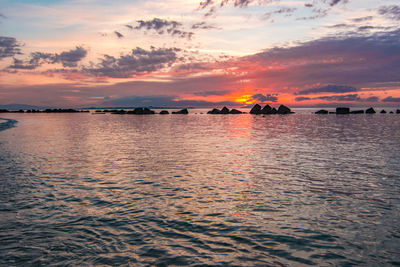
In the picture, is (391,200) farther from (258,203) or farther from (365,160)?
(365,160)

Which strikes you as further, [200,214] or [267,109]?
[267,109]

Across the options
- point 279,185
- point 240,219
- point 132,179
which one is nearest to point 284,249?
point 240,219

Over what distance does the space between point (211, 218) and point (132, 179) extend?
6.64 m

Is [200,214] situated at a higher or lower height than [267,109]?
lower

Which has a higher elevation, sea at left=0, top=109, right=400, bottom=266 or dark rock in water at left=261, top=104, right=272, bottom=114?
dark rock in water at left=261, top=104, right=272, bottom=114

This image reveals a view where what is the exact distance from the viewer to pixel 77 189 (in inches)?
481

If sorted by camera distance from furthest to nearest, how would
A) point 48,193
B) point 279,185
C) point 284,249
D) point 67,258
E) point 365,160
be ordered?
point 365,160 < point 279,185 < point 48,193 < point 284,249 < point 67,258

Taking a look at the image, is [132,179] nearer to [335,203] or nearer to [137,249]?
[137,249]

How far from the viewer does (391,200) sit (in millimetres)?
10609

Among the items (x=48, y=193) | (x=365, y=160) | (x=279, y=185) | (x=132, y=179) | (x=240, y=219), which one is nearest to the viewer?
(x=240, y=219)

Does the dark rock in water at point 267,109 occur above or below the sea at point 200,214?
above

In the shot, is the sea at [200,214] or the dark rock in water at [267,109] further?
the dark rock in water at [267,109]

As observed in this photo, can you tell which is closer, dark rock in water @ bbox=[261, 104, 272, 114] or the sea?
the sea

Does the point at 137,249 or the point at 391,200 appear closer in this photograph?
the point at 137,249
